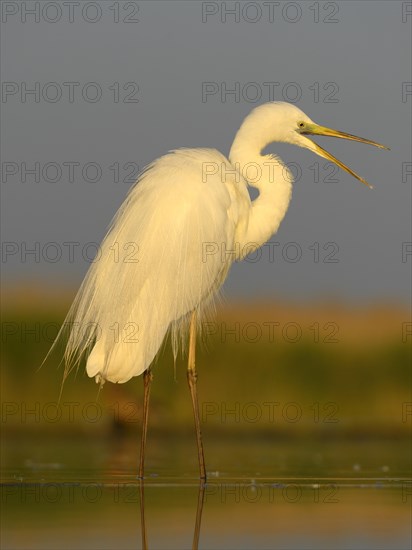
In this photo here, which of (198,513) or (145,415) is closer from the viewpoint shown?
(198,513)

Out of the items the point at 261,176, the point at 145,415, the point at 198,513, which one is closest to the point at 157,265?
the point at 145,415

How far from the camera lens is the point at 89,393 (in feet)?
42.7

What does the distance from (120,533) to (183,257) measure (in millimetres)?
3370

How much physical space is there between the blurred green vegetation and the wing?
390 centimetres

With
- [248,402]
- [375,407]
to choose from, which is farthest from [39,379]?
[375,407]

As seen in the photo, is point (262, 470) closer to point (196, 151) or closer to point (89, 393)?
point (196, 151)

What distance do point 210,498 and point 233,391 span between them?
5.70 metres

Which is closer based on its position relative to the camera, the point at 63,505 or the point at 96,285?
the point at 63,505

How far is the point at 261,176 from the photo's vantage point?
9828 mm

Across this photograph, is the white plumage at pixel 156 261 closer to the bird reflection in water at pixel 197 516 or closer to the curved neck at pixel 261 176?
the curved neck at pixel 261 176

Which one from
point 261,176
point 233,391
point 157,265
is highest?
point 261,176

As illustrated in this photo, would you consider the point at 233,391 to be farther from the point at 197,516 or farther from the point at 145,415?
the point at 197,516

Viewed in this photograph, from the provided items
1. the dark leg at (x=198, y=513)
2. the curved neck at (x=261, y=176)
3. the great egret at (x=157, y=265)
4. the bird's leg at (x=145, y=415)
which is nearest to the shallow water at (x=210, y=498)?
the dark leg at (x=198, y=513)

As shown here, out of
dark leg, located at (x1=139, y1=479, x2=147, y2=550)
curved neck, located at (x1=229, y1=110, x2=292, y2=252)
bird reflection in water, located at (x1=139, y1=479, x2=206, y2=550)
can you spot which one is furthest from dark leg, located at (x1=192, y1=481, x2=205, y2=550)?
curved neck, located at (x1=229, y1=110, x2=292, y2=252)
